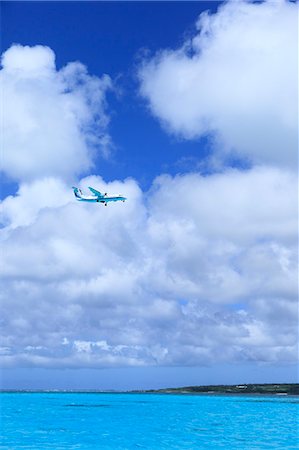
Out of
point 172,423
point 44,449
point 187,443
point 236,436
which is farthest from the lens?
point 172,423

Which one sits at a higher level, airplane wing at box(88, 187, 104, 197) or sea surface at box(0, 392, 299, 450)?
airplane wing at box(88, 187, 104, 197)

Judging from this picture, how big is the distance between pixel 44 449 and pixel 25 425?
23.9 metres

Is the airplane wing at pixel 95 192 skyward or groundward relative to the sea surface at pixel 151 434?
skyward

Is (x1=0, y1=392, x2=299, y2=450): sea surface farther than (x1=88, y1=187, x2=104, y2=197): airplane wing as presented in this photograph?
No

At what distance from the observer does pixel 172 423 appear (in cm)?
7806

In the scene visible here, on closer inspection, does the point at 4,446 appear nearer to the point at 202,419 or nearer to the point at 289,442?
the point at 289,442

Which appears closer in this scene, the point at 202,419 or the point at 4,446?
the point at 4,446

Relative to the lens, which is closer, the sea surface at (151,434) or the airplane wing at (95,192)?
the sea surface at (151,434)

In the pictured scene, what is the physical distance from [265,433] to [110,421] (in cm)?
A: 2633

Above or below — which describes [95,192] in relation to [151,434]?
above

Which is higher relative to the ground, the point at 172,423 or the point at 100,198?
the point at 100,198

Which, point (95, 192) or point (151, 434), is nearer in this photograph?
point (151, 434)

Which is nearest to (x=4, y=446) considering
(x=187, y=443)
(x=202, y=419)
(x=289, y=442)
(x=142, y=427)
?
(x=187, y=443)

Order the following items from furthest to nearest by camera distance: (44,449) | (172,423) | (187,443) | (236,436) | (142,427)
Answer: (172,423) → (142,427) → (236,436) → (187,443) → (44,449)
